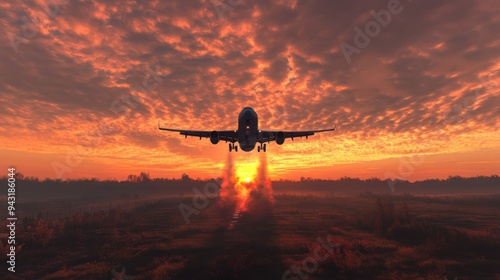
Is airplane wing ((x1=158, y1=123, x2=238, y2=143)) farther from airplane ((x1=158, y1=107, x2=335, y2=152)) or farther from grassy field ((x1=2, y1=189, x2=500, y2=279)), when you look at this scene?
grassy field ((x1=2, y1=189, x2=500, y2=279))

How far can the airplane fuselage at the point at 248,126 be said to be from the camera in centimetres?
3544

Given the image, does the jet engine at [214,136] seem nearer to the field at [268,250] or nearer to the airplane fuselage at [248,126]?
the airplane fuselage at [248,126]

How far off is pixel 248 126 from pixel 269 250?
16.7 m

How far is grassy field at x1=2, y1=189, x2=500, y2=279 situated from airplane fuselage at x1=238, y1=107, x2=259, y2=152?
14763 mm

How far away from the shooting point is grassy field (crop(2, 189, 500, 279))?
30.4 meters

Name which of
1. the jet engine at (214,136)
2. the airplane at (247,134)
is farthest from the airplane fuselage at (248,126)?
the jet engine at (214,136)

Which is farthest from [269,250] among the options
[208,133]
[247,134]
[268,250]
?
[208,133]

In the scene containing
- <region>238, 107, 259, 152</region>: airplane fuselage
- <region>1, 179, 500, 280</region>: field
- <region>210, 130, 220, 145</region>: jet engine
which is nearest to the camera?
<region>1, 179, 500, 280</region>: field

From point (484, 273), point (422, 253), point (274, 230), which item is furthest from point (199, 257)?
point (484, 273)

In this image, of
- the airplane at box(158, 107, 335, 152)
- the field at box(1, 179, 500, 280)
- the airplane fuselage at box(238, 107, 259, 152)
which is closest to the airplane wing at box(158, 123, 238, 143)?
the airplane at box(158, 107, 335, 152)

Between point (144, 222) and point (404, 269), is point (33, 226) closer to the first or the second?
point (144, 222)

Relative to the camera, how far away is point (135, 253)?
126ft

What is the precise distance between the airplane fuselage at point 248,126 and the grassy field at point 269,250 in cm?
1476

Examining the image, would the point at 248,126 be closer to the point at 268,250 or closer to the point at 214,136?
the point at 214,136
